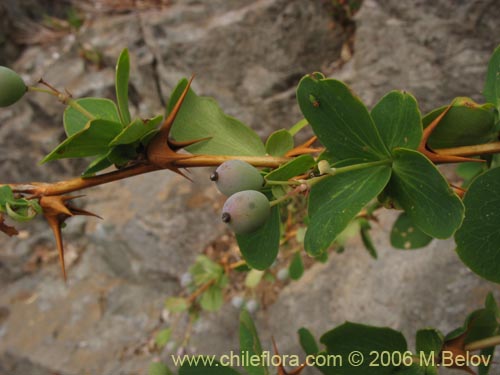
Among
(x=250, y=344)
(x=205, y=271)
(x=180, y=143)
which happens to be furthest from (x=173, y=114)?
(x=205, y=271)

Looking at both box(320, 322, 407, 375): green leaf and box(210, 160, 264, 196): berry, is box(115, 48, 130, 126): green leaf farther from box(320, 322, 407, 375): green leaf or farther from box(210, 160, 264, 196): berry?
box(320, 322, 407, 375): green leaf

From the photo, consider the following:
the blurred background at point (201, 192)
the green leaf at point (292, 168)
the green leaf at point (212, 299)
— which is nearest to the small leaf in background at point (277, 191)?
the green leaf at point (292, 168)

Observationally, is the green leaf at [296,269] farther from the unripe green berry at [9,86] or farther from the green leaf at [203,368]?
the unripe green berry at [9,86]

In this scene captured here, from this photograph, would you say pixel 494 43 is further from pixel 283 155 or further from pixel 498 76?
pixel 283 155

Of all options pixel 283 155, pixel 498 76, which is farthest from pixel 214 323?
pixel 498 76

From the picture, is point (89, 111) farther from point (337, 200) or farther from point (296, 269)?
point (296, 269)
